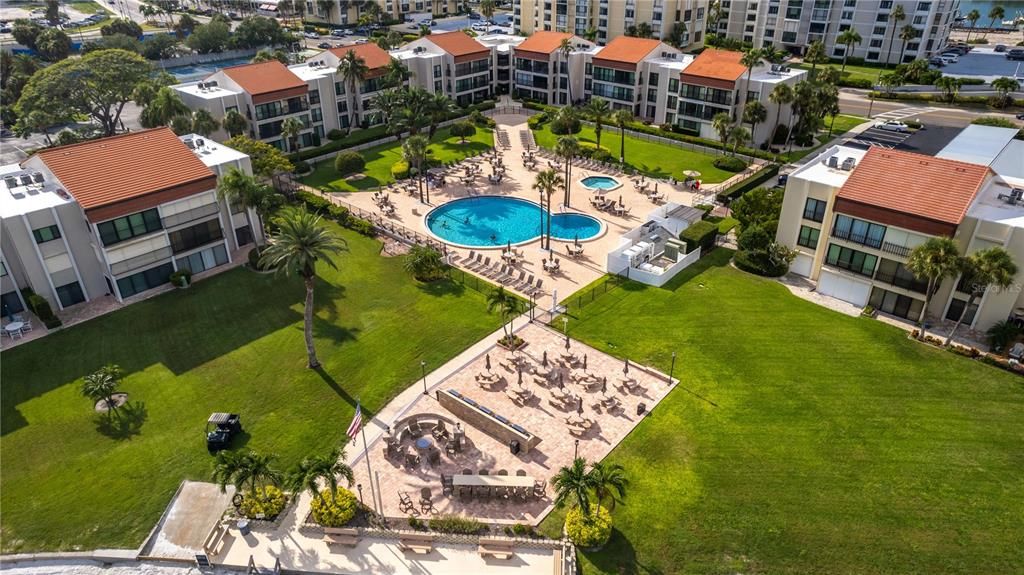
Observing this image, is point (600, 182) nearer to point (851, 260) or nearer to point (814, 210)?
point (814, 210)

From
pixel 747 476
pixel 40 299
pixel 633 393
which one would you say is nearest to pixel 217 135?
pixel 40 299

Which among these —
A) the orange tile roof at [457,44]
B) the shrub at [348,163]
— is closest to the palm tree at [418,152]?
the shrub at [348,163]

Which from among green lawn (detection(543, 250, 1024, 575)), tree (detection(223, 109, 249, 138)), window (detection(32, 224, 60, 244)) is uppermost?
tree (detection(223, 109, 249, 138))

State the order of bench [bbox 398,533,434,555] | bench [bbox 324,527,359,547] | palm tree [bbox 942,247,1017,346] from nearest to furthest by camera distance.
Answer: bench [bbox 398,533,434,555], bench [bbox 324,527,359,547], palm tree [bbox 942,247,1017,346]

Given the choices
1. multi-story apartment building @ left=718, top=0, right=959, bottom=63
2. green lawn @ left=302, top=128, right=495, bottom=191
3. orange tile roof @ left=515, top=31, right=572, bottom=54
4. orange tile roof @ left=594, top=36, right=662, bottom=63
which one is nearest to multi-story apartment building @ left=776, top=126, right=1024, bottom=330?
green lawn @ left=302, top=128, right=495, bottom=191

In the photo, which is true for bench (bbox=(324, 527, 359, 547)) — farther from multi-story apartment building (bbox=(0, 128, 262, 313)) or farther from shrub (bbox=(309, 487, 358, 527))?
multi-story apartment building (bbox=(0, 128, 262, 313))

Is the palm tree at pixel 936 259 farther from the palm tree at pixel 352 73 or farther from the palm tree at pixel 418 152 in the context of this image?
the palm tree at pixel 352 73
